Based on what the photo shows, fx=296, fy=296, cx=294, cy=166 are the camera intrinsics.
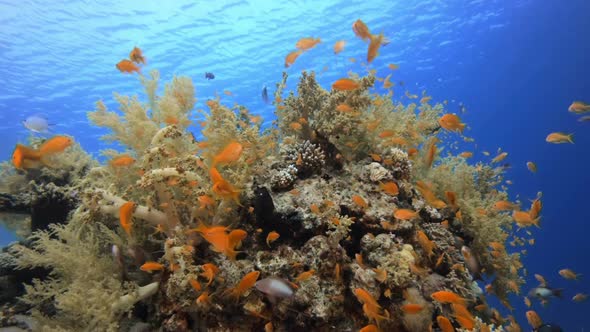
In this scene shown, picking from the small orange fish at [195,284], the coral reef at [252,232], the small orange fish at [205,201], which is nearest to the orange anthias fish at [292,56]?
the coral reef at [252,232]

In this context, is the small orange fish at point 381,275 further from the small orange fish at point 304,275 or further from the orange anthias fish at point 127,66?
the orange anthias fish at point 127,66

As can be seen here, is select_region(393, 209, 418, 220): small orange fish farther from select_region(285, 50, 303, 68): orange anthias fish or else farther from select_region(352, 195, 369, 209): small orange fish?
select_region(285, 50, 303, 68): orange anthias fish

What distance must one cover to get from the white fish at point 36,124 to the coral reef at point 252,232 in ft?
7.28

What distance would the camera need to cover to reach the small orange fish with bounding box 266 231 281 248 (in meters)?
3.81

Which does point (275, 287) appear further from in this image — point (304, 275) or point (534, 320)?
point (534, 320)

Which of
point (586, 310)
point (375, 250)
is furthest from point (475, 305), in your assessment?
point (586, 310)

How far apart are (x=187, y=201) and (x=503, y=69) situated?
216ft

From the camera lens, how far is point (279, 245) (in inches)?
161

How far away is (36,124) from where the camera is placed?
25.1 ft

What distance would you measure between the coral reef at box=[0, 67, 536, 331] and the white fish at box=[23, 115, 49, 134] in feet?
7.28

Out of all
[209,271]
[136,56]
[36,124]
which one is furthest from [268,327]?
[36,124]

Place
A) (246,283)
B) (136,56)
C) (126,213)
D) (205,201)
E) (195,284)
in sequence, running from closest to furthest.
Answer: (246,283)
(195,284)
(126,213)
(205,201)
(136,56)

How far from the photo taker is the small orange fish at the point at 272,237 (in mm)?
3807

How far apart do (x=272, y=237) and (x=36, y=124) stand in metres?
7.73
